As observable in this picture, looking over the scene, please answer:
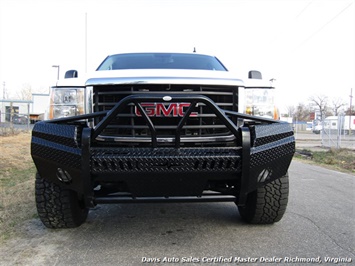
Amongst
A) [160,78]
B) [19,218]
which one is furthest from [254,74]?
[19,218]

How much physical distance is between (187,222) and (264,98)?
5.61ft

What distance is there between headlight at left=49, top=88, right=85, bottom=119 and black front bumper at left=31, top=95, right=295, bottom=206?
258 millimetres

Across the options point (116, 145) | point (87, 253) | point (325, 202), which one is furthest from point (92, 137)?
point (325, 202)

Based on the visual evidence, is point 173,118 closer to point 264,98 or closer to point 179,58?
point 264,98

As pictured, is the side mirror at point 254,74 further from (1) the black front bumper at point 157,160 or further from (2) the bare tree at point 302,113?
(2) the bare tree at point 302,113

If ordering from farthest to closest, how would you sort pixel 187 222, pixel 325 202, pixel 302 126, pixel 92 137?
pixel 302 126
pixel 325 202
pixel 187 222
pixel 92 137

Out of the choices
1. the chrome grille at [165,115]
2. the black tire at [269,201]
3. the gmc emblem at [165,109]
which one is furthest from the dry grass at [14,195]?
the black tire at [269,201]

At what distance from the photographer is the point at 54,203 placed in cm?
327

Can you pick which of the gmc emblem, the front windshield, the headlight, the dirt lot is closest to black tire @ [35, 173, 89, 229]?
the dirt lot

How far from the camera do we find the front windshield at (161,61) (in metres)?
4.35

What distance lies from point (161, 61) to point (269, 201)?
2.33m

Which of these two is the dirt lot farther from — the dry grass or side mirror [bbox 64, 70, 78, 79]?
side mirror [bbox 64, 70, 78, 79]

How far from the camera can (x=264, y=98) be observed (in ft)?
10.8

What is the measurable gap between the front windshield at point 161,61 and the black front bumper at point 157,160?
1638 mm
